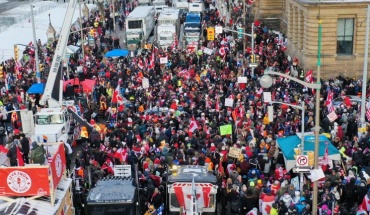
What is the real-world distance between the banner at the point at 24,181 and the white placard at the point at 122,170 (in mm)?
5630

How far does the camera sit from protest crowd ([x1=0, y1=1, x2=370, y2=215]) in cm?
2123

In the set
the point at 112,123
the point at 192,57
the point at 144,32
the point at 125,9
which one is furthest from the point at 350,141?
the point at 125,9

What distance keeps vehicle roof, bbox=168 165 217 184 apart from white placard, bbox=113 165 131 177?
6.61 ft

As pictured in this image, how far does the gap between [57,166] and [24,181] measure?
1.40 metres

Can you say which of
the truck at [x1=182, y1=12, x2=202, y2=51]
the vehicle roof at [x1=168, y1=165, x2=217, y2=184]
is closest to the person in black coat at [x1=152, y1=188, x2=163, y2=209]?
the vehicle roof at [x1=168, y1=165, x2=217, y2=184]

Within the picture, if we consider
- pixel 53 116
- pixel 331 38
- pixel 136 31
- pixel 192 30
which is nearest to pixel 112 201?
pixel 53 116

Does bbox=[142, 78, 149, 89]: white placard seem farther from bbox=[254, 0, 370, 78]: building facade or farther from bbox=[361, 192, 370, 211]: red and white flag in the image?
bbox=[361, 192, 370, 211]: red and white flag

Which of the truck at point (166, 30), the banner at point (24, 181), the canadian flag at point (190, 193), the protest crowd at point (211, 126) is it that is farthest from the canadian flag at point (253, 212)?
the truck at point (166, 30)

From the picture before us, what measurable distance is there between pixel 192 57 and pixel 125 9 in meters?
35.5

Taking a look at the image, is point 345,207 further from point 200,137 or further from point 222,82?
point 222,82

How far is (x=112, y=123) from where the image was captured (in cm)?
3106

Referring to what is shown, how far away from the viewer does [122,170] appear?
22781 mm

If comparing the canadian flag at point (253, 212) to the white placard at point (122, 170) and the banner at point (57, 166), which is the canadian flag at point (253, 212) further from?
the banner at point (57, 166)

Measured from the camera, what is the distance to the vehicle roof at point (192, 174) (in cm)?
2016
